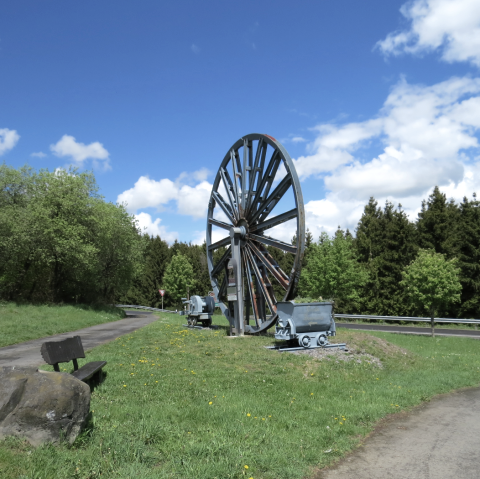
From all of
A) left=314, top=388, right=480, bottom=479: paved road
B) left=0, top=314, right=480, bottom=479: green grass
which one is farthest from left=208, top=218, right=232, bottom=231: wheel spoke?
left=314, top=388, right=480, bottom=479: paved road

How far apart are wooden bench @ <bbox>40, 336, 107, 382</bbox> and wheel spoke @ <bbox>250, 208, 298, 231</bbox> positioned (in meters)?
8.18

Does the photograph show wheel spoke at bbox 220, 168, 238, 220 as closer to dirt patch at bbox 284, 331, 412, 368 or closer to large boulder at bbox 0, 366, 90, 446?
dirt patch at bbox 284, 331, 412, 368

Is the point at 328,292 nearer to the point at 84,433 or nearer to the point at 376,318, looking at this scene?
the point at 376,318

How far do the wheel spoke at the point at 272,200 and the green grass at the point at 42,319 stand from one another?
9.30 m

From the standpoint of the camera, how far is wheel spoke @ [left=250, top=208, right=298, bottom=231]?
45.5 ft

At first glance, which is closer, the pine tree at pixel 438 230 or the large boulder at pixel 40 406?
the large boulder at pixel 40 406

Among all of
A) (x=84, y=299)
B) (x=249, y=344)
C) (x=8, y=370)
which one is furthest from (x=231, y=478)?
(x=84, y=299)

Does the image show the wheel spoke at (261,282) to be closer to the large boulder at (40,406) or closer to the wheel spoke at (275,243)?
the wheel spoke at (275,243)

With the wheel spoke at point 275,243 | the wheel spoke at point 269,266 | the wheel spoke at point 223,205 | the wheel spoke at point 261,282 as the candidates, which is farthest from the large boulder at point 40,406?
the wheel spoke at point 223,205

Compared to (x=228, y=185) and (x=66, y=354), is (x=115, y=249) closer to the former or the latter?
(x=228, y=185)

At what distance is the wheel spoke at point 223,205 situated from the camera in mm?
17734

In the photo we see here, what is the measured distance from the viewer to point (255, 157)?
16.0 meters

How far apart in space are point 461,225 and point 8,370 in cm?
3508

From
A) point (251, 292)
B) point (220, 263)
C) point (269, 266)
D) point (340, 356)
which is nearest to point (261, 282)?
point (251, 292)
